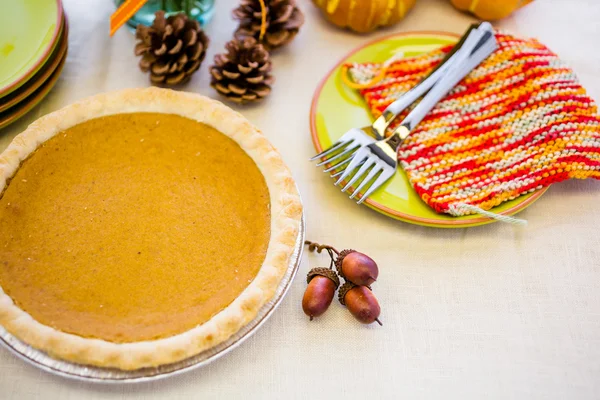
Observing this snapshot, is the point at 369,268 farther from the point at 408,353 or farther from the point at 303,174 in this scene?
the point at 303,174

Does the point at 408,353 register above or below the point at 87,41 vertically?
below

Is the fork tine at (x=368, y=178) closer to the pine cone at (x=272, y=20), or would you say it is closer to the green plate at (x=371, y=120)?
the green plate at (x=371, y=120)

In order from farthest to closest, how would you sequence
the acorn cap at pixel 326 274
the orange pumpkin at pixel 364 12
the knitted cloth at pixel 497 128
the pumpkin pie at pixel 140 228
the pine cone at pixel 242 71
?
the orange pumpkin at pixel 364 12 < the pine cone at pixel 242 71 < the knitted cloth at pixel 497 128 < the acorn cap at pixel 326 274 < the pumpkin pie at pixel 140 228

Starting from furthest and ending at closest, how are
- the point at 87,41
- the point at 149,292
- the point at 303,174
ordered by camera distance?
the point at 87,41 < the point at 303,174 < the point at 149,292

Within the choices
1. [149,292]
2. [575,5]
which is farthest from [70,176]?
[575,5]

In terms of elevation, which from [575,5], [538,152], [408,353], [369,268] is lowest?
[408,353]

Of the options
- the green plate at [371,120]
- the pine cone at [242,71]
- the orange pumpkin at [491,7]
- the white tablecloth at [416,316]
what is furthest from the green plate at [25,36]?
the orange pumpkin at [491,7]

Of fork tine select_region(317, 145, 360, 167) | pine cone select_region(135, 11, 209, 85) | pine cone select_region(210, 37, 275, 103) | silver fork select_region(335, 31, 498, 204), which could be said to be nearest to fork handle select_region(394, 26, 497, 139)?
silver fork select_region(335, 31, 498, 204)

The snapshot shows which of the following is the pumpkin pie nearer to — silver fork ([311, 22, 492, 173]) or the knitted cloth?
silver fork ([311, 22, 492, 173])
